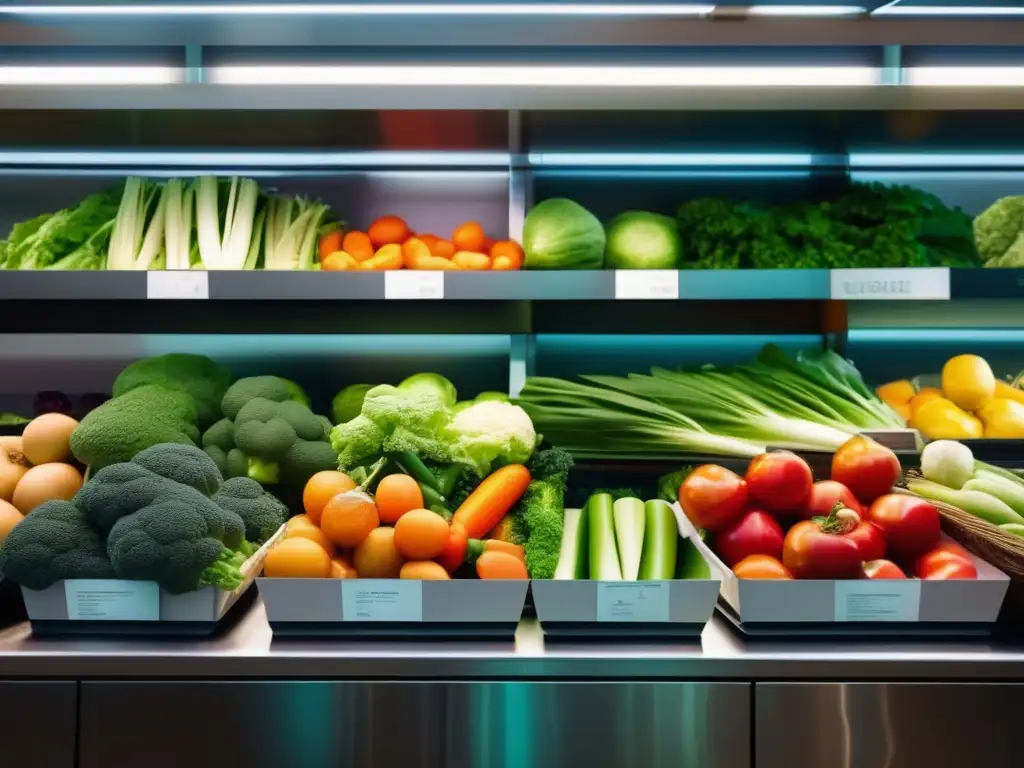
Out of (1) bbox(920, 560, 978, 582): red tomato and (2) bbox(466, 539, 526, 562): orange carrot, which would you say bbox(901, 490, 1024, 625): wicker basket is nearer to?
(1) bbox(920, 560, 978, 582): red tomato

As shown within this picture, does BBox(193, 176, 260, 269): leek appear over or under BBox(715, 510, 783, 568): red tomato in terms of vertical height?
over

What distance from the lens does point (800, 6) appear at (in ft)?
7.38

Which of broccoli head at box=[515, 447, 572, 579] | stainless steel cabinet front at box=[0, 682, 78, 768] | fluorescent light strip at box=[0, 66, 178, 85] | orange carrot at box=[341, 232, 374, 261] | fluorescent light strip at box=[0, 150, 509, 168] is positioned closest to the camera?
stainless steel cabinet front at box=[0, 682, 78, 768]

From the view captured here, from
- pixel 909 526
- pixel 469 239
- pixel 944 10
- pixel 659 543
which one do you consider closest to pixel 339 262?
pixel 469 239

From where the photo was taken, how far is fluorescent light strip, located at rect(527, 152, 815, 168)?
2.86m

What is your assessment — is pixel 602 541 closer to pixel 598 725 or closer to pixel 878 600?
pixel 598 725

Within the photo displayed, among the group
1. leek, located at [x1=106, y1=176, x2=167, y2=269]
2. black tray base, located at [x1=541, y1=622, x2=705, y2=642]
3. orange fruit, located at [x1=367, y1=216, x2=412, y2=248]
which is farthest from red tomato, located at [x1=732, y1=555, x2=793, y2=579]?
leek, located at [x1=106, y1=176, x2=167, y2=269]

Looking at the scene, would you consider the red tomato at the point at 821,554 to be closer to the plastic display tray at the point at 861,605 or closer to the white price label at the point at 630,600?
the plastic display tray at the point at 861,605

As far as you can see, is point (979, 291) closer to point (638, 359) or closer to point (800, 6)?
point (800, 6)

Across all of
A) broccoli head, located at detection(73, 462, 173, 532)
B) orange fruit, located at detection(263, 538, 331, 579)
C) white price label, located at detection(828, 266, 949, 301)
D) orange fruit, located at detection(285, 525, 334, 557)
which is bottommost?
orange fruit, located at detection(263, 538, 331, 579)

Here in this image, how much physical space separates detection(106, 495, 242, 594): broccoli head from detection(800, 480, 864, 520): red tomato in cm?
101

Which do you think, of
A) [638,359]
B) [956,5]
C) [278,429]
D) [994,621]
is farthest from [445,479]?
[956,5]

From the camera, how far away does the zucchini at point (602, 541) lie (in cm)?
162

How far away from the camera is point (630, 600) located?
152 centimetres
